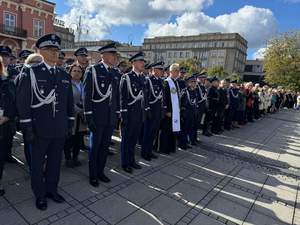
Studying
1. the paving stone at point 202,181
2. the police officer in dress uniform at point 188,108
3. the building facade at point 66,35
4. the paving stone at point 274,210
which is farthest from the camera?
the building facade at point 66,35

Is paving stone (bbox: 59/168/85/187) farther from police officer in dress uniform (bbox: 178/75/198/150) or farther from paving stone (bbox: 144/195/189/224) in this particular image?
police officer in dress uniform (bbox: 178/75/198/150)

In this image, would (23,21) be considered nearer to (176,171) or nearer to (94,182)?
(176,171)

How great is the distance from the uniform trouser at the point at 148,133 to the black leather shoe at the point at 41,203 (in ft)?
8.58

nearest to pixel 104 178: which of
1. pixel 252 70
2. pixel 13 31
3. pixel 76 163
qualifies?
pixel 76 163

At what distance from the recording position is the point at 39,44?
3258 mm

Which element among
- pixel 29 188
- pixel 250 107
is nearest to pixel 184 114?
pixel 29 188

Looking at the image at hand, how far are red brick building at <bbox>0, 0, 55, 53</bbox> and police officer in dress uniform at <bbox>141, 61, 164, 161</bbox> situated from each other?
24701 millimetres

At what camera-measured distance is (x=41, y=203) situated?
3336mm

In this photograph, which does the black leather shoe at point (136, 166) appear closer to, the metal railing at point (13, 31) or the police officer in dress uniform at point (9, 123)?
the police officer in dress uniform at point (9, 123)

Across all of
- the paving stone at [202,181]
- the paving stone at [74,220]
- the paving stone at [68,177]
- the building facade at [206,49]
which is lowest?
the paving stone at [202,181]

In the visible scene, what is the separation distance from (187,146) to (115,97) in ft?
10.9

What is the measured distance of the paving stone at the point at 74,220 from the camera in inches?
122

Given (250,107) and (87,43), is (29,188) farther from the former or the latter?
(87,43)

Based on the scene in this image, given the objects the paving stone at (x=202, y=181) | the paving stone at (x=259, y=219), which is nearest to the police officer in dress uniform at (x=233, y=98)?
the paving stone at (x=202, y=181)
